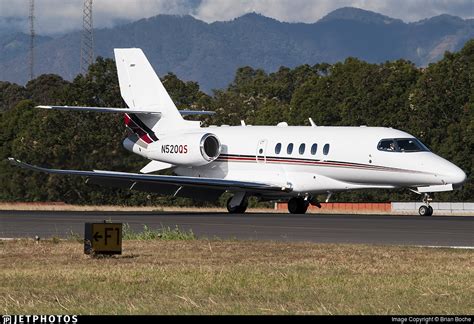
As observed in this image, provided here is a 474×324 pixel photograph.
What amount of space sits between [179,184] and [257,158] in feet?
12.1

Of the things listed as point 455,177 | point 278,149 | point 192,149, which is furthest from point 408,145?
point 192,149

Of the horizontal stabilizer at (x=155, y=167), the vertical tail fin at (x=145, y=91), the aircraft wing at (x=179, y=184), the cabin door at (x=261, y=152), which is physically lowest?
the aircraft wing at (x=179, y=184)

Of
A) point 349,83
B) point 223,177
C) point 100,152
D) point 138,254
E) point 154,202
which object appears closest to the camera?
point 138,254

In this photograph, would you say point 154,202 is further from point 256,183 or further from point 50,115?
point 256,183

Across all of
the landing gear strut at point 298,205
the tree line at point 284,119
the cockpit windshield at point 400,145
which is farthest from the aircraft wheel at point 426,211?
the tree line at point 284,119

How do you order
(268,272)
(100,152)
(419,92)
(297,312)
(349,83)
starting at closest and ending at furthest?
(297,312) < (268,272) < (100,152) < (419,92) < (349,83)

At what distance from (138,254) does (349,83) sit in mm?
64789

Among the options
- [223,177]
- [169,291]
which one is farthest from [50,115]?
[169,291]

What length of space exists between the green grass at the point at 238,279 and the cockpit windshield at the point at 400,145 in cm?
1609

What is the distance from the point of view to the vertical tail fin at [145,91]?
45.5 meters

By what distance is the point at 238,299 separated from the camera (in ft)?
48.5

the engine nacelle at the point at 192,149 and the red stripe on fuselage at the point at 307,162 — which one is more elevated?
the engine nacelle at the point at 192,149

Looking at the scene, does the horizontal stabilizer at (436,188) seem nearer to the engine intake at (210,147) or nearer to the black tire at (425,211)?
the black tire at (425,211)

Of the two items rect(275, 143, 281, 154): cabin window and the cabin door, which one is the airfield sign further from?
the cabin door
